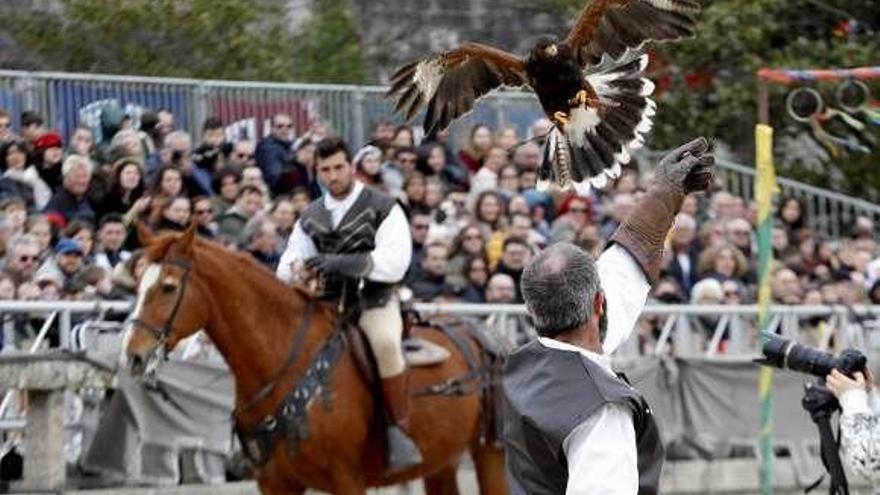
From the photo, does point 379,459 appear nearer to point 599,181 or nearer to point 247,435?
point 247,435

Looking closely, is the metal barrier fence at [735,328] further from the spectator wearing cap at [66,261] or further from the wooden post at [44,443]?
the wooden post at [44,443]

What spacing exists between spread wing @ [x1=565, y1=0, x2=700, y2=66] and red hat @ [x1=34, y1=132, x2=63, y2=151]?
6.29 m

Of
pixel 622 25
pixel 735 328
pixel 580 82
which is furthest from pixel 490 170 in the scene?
pixel 580 82

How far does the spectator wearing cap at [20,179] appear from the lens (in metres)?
15.3

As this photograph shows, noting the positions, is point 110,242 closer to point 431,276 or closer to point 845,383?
point 431,276

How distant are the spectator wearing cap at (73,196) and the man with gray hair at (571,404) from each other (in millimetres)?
9633

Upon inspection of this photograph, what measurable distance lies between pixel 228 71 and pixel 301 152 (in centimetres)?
366

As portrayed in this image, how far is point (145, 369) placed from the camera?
12.4m

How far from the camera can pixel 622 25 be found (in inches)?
396

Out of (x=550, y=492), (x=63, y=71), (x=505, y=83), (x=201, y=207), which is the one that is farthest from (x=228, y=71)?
(x=550, y=492)

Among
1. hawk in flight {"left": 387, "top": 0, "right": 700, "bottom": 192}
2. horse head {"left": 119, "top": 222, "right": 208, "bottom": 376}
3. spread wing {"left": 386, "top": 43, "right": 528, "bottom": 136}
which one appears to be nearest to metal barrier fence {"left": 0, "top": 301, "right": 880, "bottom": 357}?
horse head {"left": 119, "top": 222, "right": 208, "bottom": 376}

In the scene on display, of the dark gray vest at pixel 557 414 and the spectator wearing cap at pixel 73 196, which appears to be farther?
the spectator wearing cap at pixel 73 196

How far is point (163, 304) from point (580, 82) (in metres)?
3.60

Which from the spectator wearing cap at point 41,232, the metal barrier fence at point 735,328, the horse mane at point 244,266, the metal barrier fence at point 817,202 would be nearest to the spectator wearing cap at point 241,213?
the spectator wearing cap at point 41,232
